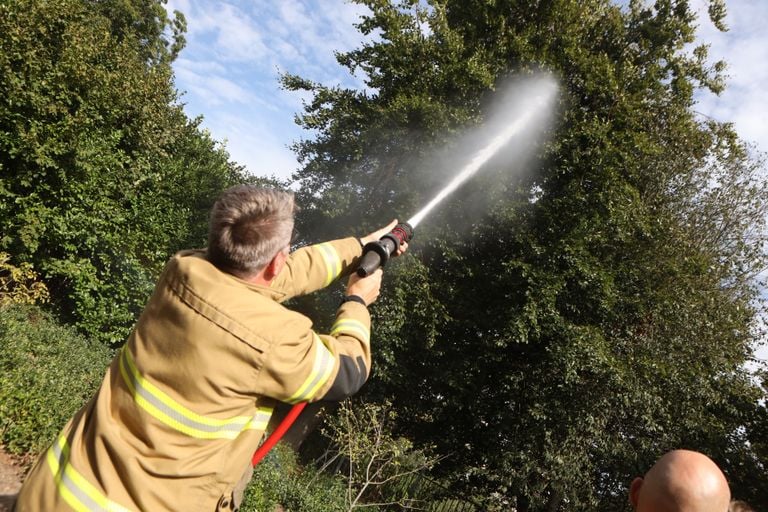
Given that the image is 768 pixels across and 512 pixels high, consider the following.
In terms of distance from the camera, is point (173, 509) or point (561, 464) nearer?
point (173, 509)

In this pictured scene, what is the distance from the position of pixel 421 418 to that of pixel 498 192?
7.06 metres

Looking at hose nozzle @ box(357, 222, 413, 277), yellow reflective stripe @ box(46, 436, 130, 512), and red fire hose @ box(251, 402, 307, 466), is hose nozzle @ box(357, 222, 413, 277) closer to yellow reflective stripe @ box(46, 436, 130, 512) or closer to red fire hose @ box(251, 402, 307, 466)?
red fire hose @ box(251, 402, 307, 466)

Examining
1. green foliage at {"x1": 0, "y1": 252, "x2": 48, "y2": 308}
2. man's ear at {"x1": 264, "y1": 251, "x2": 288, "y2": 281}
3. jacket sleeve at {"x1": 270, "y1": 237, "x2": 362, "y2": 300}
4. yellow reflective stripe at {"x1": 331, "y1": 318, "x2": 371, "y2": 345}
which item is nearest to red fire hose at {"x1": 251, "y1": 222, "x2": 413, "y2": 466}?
jacket sleeve at {"x1": 270, "y1": 237, "x2": 362, "y2": 300}

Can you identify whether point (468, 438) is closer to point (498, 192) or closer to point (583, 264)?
point (583, 264)

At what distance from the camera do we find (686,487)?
1.89 metres

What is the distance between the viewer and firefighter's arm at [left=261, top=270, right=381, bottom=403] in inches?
72.5

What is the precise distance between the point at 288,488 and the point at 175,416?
37.4 ft

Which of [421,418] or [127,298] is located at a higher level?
[421,418]

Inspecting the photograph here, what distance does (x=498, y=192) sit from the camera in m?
13.1

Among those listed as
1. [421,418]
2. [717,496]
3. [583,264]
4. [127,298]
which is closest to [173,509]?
[717,496]

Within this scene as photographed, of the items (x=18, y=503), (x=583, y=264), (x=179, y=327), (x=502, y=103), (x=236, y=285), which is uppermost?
(x=502, y=103)

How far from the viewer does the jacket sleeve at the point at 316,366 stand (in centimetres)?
184

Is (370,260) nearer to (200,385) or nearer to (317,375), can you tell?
(317,375)

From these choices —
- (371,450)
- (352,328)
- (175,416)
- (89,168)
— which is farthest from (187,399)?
(89,168)
